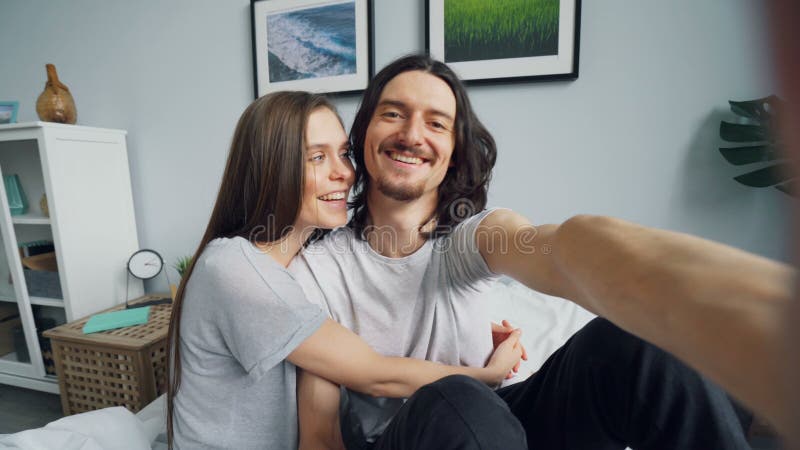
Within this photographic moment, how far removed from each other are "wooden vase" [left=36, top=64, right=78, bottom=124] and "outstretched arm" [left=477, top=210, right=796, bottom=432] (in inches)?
82.6

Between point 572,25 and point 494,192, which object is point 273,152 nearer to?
point 494,192

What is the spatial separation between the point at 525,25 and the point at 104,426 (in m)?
1.73

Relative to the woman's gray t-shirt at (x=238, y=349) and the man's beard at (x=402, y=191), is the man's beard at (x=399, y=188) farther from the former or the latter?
the woman's gray t-shirt at (x=238, y=349)

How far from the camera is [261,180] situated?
0.88 m

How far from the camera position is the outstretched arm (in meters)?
0.28

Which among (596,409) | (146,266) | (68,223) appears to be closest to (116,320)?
(146,266)

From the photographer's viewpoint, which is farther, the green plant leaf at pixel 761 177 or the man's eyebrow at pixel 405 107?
the green plant leaf at pixel 761 177

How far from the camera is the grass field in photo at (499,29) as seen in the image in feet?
4.93

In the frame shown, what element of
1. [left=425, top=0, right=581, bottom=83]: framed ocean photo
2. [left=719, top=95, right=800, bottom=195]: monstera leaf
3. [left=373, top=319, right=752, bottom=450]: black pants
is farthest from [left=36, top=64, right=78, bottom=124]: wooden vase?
[left=719, top=95, right=800, bottom=195]: monstera leaf

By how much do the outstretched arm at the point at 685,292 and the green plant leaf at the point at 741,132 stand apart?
1.17 m

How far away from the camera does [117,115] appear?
2.05m

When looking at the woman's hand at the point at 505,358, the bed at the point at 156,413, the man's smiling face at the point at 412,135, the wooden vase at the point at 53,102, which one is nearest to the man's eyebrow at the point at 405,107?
the man's smiling face at the point at 412,135

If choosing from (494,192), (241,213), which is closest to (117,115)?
(241,213)

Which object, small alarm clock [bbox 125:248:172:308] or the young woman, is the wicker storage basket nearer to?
small alarm clock [bbox 125:248:172:308]
